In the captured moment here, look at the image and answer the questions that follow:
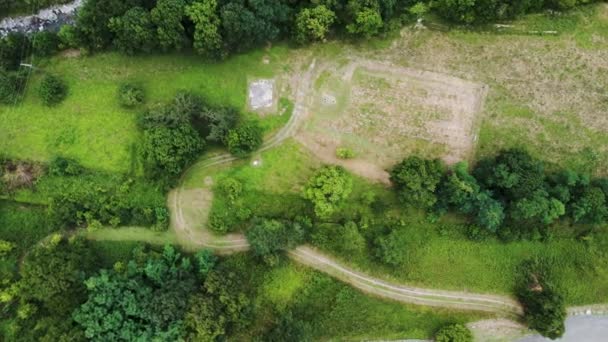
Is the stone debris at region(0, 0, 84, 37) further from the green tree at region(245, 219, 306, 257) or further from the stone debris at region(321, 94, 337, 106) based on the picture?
the green tree at region(245, 219, 306, 257)

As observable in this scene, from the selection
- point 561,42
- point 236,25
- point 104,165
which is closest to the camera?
point 236,25

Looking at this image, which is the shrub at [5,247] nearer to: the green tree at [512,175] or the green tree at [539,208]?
the green tree at [512,175]

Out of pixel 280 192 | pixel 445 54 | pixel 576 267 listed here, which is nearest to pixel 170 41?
pixel 280 192

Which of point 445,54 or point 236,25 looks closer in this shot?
point 236,25

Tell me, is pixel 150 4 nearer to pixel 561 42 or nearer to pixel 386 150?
pixel 386 150

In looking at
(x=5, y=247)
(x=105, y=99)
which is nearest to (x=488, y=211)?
(x=105, y=99)

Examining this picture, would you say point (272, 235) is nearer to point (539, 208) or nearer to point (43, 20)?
point (539, 208)
